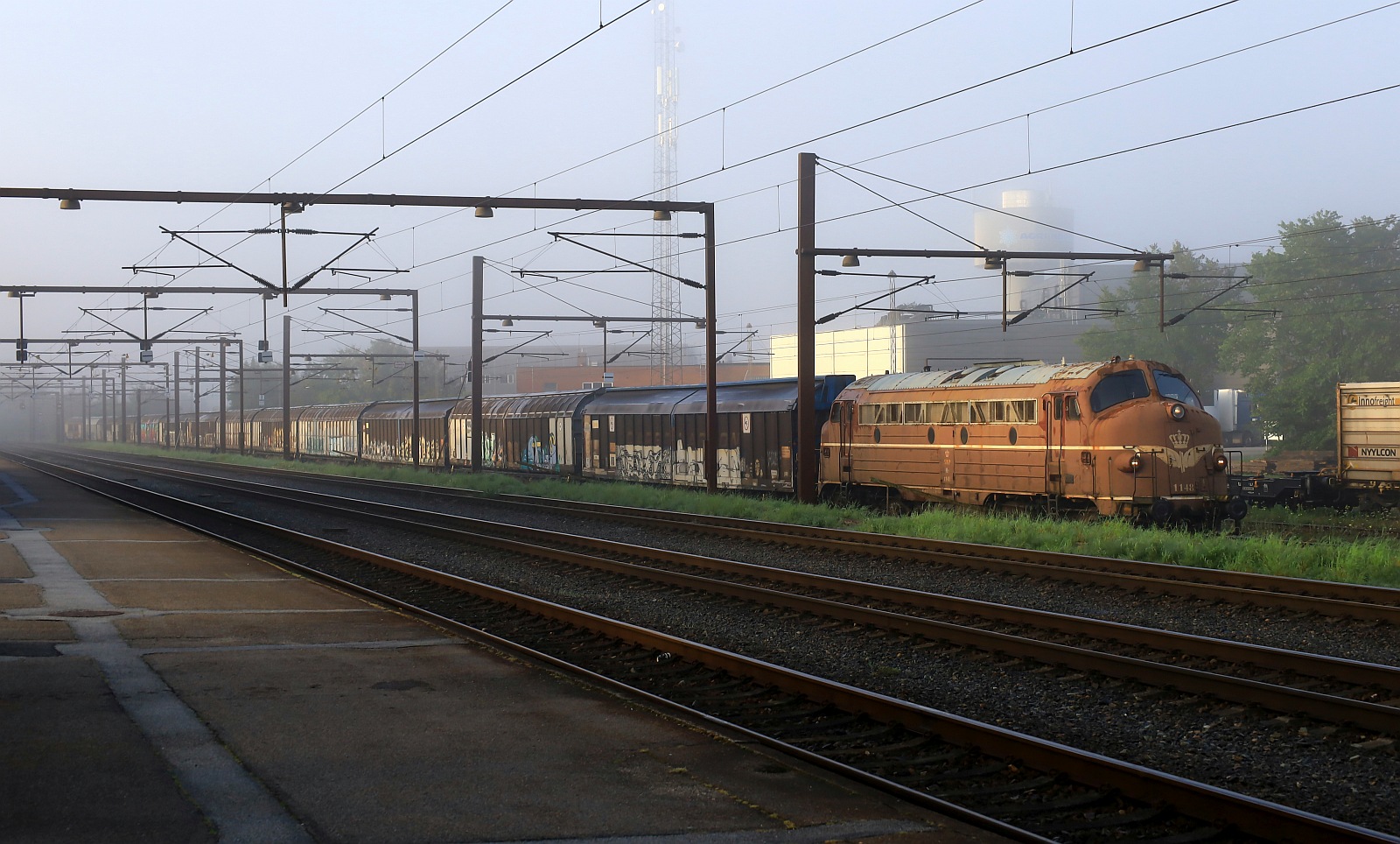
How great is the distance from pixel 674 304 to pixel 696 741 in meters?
72.9

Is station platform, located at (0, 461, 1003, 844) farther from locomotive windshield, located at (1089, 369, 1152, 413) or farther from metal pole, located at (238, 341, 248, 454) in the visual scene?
metal pole, located at (238, 341, 248, 454)

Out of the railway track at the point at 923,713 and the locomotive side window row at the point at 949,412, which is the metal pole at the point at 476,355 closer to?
the locomotive side window row at the point at 949,412

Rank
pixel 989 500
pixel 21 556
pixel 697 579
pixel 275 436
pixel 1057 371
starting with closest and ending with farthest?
1. pixel 697 579
2. pixel 21 556
3. pixel 1057 371
4. pixel 989 500
5. pixel 275 436

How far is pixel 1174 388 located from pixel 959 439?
13.2 ft

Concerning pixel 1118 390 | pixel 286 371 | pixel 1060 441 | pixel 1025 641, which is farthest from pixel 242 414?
pixel 1025 641

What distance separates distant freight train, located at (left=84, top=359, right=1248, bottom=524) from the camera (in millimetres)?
19297

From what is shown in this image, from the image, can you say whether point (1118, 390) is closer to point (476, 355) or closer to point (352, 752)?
point (352, 752)

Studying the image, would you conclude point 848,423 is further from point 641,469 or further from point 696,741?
point 696,741

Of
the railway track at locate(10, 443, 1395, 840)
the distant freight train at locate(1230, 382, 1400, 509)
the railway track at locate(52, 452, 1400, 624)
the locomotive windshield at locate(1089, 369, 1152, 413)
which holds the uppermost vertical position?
the locomotive windshield at locate(1089, 369, 1152, 413)

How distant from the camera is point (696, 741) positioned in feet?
24.7

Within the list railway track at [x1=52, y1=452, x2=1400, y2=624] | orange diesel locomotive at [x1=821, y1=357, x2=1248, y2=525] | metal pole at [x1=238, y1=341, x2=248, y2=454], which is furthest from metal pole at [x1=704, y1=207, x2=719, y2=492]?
metal pole at [x1=238, y1=341, x2=248, y2=454]

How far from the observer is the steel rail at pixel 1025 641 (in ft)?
26.8

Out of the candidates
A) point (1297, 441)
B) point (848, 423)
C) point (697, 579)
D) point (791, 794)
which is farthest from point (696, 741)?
point (1297, 441)

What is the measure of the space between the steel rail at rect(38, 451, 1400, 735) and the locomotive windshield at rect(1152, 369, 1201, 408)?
8.50 meters
